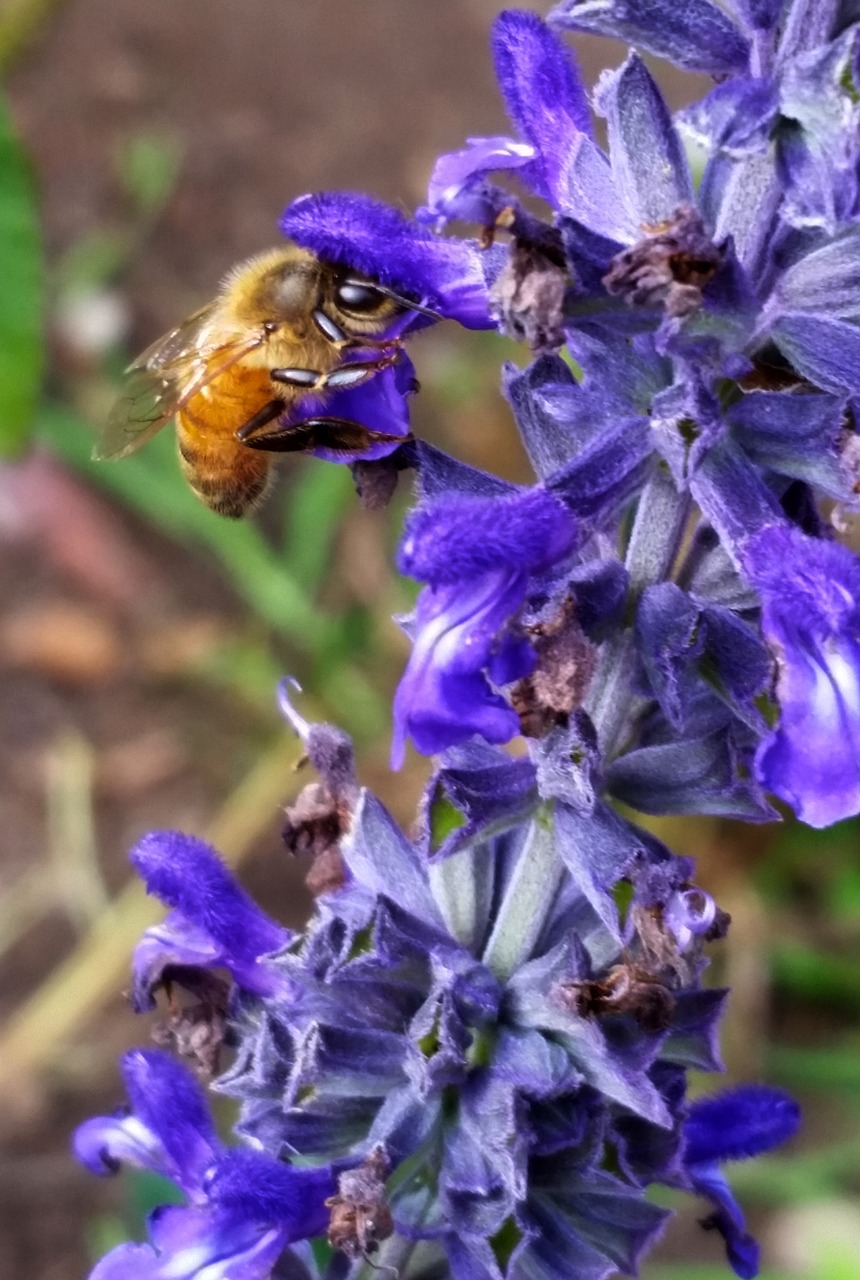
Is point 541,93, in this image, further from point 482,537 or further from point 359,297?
point 482,537

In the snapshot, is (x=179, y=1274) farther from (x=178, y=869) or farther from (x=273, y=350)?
(x=273, y=350)

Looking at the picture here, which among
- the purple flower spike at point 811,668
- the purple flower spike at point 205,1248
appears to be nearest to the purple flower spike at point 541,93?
the purple flower spike at point 811,668

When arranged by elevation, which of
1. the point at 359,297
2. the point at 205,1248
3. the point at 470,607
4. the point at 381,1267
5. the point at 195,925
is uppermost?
the point at 359,297

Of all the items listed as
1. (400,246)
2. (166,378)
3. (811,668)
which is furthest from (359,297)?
(811,668)

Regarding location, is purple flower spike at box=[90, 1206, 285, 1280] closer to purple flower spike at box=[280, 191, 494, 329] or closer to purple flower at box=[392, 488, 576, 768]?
purple flower at box=[392, 488, 576, 768]

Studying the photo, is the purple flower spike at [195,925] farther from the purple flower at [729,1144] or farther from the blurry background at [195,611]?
the blurry background at [195,611]

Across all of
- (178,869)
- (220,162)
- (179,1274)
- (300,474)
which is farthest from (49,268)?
(179,1274)
